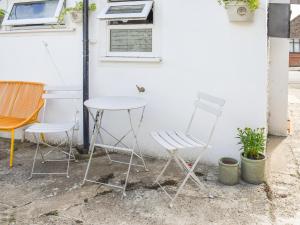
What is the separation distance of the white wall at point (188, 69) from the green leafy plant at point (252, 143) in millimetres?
264

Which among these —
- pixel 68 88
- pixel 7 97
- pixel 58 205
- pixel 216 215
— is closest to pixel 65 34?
pixel 68 88

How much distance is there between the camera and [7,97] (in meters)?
5.36

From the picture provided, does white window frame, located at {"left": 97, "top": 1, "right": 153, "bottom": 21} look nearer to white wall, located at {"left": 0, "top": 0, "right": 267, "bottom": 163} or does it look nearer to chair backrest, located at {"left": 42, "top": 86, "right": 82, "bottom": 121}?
white wall, located at {"left": 0, "top": 0, "right": 267, "bottom": 163}

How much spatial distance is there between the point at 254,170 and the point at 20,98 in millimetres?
3707

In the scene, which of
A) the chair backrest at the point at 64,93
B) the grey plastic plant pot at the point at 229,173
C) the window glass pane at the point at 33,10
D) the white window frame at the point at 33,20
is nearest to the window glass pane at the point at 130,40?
the chair backrest at the point at 64,93

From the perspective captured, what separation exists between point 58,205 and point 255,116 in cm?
253

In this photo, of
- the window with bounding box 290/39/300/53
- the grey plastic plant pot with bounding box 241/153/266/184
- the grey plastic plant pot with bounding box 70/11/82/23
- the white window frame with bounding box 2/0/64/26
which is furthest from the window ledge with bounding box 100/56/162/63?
the window with bounding box 290/39/300/53

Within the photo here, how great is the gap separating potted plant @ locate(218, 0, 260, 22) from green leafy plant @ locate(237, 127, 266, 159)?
1319 millimetres

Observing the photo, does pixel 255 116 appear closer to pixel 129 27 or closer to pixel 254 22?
pixel 254 22

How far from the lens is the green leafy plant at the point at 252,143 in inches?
150

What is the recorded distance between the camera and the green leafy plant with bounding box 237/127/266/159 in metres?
3.81

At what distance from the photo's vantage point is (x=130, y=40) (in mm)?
4785

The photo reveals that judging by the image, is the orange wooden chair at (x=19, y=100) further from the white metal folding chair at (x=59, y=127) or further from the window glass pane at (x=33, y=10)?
the window glass pane at (x=33, y=10)

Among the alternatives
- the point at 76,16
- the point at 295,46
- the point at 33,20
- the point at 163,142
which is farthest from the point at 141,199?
the point at 295,46
